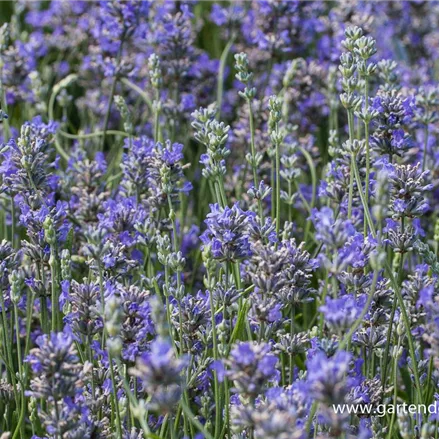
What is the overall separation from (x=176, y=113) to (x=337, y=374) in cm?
229

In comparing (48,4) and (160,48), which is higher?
(48,4)

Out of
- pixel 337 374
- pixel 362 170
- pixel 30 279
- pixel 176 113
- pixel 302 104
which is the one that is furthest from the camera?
pixel 302 104

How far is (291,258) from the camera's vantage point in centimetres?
213

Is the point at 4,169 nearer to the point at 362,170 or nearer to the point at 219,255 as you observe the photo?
the point at 219,255

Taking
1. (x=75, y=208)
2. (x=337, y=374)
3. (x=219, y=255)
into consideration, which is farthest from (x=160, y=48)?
(x=337, y=374)

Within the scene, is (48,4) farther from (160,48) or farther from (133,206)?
(133,206)

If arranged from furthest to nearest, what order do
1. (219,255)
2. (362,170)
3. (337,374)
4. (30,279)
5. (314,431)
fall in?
(362,170)
(30,279)
(219,255)
(314,431)
(337,374)

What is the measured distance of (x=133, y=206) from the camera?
2.68 m

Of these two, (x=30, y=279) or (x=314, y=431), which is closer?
(x=314, y=431)

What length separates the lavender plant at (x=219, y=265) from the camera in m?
1.69

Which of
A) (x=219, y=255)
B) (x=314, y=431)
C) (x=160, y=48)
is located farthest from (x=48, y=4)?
(x=314, y=431)

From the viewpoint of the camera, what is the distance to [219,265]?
2.87 meters

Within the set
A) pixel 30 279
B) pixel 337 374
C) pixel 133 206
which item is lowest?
pixel 337 374

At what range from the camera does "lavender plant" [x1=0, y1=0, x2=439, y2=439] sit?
1693 millimetres
